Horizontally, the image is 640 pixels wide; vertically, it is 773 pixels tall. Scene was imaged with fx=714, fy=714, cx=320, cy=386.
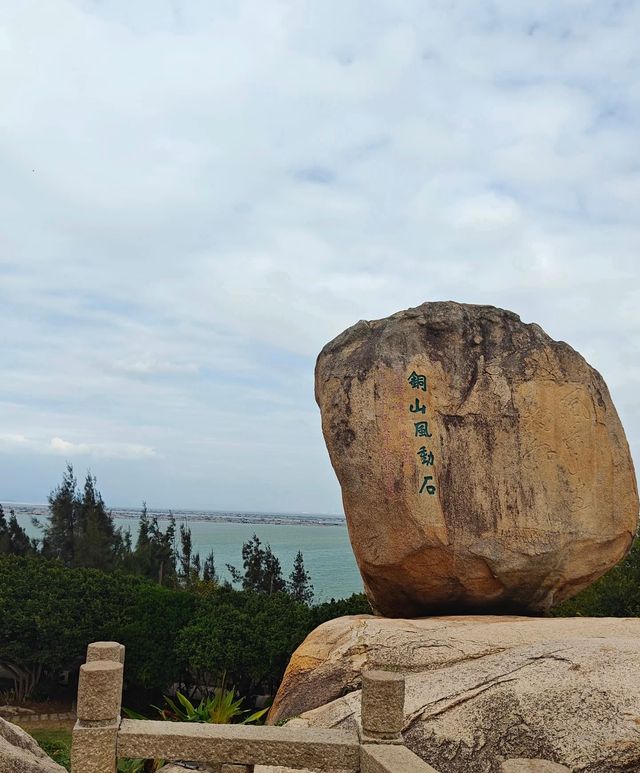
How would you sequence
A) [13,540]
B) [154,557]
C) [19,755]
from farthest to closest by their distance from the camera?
[154,557] → [13,540] → [19,755]

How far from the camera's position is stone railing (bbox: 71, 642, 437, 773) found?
425 centimetres

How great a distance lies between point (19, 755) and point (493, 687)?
341 cm

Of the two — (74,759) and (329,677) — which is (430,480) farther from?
(74,759)

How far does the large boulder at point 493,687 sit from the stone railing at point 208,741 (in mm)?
927

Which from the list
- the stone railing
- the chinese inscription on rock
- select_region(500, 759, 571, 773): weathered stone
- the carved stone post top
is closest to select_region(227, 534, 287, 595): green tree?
the chinese inscription on rock

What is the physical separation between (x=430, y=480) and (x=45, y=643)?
11046 mm

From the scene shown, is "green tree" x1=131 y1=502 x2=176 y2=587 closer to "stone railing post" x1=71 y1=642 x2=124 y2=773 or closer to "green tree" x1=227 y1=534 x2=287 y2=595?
"green tree" x1=227 y1=534 x2=287 y2=595

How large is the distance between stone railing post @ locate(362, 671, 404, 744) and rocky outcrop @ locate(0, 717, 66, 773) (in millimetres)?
2349

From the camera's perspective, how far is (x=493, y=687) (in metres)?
Result: 5.37

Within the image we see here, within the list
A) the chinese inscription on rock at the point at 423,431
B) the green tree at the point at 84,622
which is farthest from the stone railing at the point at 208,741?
the green tree at the point at 84,622

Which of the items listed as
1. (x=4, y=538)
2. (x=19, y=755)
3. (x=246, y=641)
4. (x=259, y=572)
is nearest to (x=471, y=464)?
(x=19, y=755)

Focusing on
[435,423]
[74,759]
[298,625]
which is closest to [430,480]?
[435,423]

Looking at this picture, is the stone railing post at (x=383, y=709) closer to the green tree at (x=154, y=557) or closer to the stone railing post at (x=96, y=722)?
the stone railing post at (x=96, y=722)

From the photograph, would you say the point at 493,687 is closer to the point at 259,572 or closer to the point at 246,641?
the point at 246,641
